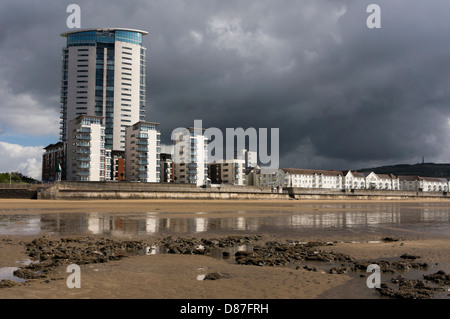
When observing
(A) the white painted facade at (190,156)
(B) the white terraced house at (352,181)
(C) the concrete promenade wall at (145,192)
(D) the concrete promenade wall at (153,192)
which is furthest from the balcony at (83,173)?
(B) the white terraced house at (352,181)

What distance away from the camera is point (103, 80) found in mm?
168500

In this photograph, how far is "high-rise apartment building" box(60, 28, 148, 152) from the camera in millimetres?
167125

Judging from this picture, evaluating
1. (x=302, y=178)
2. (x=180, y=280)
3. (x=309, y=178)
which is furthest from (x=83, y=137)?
(x=309, y=178)

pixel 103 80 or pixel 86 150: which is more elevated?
pixel 103 80

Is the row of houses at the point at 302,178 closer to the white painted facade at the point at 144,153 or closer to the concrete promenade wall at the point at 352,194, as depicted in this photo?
the concrete promenade wall at the point at 352,194

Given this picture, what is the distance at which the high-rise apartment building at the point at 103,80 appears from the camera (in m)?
167

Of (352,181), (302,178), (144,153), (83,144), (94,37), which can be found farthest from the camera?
(352,181)

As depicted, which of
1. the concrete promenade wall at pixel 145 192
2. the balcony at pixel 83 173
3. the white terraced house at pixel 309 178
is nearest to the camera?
the concrete promenade wall at pixel 145 192

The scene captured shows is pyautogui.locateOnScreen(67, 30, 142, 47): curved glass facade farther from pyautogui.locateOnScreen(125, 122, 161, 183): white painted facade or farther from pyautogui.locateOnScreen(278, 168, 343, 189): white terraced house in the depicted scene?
pyautogui.locateOnScreen(278, 168, 343, 189): white terraced house

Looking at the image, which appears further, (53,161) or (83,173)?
(53,161)

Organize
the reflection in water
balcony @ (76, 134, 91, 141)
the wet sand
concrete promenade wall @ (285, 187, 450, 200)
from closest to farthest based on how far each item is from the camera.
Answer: the wet sand
the reflection in water
balcony @ (76, 134, 91, 141)
concrete promenade wall @ (285, 187, 450, 200)

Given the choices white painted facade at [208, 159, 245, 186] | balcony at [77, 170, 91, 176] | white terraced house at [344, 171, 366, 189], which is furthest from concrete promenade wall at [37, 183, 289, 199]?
white terraced house at [344, 171, 366, 189]

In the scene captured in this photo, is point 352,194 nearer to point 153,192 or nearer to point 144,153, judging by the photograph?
point 144,153

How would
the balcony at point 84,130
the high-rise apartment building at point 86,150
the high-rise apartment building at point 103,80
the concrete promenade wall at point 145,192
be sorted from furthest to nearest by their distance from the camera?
Result: the high-rise apartment building at point 103,80
the high-rise apartment building at point 86,150
the balcony at point 84,130
the concrete promenade wall at point 145,192
